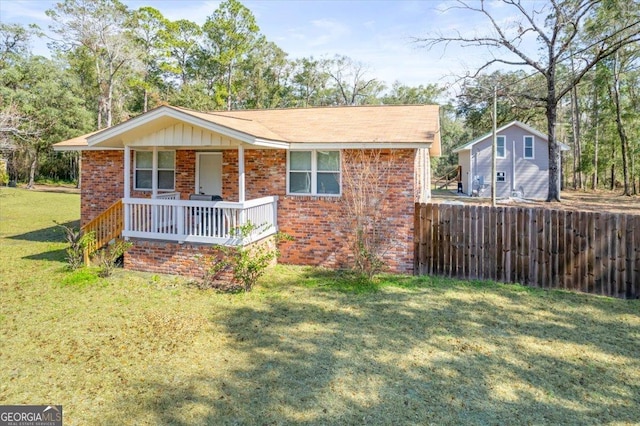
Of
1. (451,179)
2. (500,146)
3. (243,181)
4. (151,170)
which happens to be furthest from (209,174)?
(451,179)

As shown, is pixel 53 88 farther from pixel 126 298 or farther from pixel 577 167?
pixel 577 167

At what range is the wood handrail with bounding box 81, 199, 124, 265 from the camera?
33.9 ft

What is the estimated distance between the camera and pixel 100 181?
40.5 ft

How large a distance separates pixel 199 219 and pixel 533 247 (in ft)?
24.7

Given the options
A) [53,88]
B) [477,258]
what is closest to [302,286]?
[477,258]

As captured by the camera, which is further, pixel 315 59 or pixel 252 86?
pixel 315 59

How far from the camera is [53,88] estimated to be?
1291 inches

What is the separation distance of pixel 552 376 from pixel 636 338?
7.53 feet

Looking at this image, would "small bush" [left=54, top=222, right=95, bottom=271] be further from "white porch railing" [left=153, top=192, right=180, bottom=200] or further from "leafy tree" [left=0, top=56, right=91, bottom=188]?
"leafy tree" [left=0, top=56, right=91, bottom=188]

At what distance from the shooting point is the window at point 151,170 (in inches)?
463

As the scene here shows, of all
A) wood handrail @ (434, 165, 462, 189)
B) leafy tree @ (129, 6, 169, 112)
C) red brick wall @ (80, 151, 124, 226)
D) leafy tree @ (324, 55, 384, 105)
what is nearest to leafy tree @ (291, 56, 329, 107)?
leafy tree @ (324, 55, 384, 105)

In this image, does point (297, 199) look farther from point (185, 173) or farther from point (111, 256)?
point (111, 256)

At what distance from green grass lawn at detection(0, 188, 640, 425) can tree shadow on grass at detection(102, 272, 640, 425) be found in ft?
0.07

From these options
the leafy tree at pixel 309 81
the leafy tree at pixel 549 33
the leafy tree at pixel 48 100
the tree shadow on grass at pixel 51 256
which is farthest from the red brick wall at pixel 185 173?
the leafy tree at pixel 309 81
